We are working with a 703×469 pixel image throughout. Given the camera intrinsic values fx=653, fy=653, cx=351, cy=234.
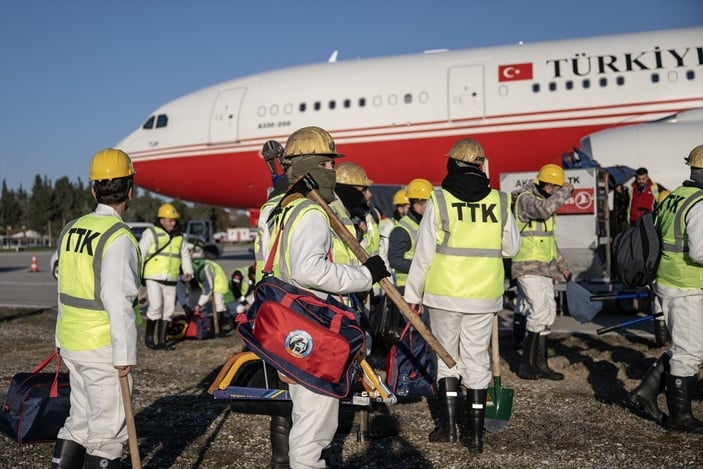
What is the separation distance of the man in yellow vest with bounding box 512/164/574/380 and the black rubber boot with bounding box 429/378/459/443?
7.43 feet

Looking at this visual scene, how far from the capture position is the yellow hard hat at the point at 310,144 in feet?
11.4

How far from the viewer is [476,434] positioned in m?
4.71

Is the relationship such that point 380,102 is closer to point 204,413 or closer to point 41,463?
point 204,413

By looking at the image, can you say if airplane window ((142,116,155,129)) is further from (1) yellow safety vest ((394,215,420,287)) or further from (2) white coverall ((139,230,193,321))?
(1) yellow safety vest ((394,215,420,287))

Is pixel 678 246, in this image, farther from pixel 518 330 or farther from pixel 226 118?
pixel 226 118

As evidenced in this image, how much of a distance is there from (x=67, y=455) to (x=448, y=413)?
2.66m

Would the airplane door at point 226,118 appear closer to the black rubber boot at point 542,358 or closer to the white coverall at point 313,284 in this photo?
the black rubber boot at point 542,358

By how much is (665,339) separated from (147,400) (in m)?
6.17

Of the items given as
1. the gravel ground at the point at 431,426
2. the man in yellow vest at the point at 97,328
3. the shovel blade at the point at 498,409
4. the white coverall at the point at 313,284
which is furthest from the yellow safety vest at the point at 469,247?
the man in yellow vest at the point at 97,328

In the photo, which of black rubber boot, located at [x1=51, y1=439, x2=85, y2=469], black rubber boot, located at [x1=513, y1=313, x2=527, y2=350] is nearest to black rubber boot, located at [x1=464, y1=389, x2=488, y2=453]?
black rubber boot, located at [x1=51, y1=439, x2=85, y2=469]

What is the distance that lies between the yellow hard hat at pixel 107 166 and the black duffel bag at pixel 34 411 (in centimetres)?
105

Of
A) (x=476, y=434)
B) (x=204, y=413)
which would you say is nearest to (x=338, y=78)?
(x=204, y=413)

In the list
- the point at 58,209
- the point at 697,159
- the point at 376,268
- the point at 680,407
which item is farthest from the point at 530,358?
the point at 58,209

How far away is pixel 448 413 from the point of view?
193 inches
